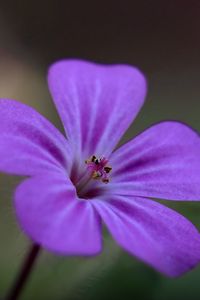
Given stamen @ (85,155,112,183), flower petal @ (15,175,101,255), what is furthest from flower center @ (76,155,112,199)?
flower petal @ (15,175,101,255)

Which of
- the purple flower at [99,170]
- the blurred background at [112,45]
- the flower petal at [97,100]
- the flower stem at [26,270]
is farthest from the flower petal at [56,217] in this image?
the blurred background at [112,45]

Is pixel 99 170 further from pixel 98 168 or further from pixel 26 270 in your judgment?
pixel 26 270

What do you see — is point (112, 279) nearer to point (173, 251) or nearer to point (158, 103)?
point (173, 251)

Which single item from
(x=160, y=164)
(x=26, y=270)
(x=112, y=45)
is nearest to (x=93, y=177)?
(x=160, y=164)

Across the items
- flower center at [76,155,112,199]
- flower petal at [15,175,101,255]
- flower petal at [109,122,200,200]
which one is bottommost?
flower petal at [15,175,101,255]

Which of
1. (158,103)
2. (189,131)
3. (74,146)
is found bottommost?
(74,146)

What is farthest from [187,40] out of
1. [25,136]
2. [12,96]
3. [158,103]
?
[25,136]

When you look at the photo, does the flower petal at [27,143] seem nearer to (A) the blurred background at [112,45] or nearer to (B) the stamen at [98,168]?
(B) the stamen at [98,168]

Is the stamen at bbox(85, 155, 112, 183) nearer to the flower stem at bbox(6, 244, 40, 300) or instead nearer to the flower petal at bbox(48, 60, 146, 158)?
the flower petal at bbox(48, 60, 146, 158)
